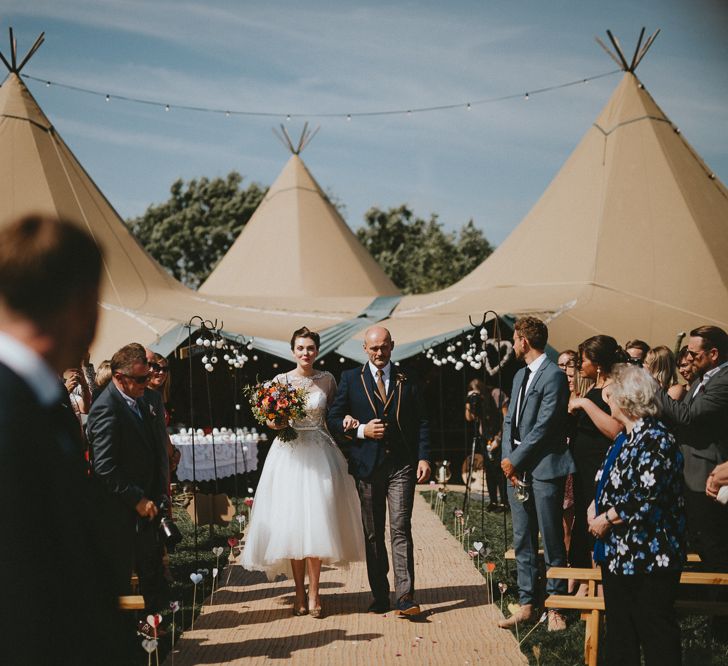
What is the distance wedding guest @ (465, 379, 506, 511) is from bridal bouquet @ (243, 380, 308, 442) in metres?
4.99

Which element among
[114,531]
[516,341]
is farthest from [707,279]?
[114,531]

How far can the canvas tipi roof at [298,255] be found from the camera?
22.9 metres

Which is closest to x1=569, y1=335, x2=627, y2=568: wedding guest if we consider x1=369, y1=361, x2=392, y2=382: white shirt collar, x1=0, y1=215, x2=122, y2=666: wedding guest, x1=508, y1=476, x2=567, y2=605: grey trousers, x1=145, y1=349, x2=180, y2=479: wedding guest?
x1=508, y1=476, x2=567, y2=605: grey trousers

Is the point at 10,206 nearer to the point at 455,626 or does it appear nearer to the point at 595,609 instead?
the point at 455,626

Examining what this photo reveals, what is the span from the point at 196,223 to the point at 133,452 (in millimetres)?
38897

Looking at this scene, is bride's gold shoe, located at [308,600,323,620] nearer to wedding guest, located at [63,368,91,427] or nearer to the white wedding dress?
the white wedding dress

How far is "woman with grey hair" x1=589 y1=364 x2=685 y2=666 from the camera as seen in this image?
3.75 meters

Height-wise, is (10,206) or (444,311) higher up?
(10,206)

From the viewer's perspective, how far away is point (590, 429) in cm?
585

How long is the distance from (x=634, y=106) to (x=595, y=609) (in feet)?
49.5

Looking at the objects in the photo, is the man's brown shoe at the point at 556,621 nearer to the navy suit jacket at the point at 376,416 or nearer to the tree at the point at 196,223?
the navy suit jacket at the point at 376,416

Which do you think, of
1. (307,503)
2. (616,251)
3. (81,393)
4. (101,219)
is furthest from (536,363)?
(101,219)

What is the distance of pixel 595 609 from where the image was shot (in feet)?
15.0

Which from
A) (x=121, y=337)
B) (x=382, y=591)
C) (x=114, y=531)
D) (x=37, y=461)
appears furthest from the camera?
(x=121, y=337)
